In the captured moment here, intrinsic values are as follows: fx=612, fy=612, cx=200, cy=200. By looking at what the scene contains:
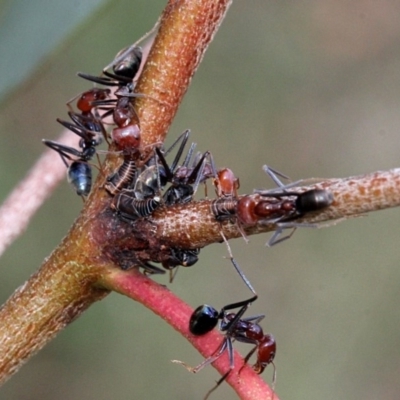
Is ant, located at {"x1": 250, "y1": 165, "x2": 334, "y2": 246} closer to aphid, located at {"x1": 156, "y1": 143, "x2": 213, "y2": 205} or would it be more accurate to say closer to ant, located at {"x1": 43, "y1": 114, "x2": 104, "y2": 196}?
aphid, located at {"x1": 156, "y1": 143, "x2": 213, "y2": 205}

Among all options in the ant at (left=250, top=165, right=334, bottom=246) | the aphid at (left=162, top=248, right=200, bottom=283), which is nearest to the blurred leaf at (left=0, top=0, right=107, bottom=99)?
the aphid at (left=162, top=248, right=200, bottom=283)

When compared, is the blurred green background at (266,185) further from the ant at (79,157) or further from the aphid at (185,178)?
the aphid at (185,178)

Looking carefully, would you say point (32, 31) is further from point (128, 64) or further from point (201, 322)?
point (201, 322)

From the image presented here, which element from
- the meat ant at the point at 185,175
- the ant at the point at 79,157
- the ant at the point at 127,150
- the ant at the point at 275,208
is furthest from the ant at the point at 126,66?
the ant at the point at 275,208

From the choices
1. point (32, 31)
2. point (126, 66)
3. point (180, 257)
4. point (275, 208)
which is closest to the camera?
point (275, 208)

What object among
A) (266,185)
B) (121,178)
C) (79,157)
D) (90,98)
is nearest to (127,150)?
(121,178)

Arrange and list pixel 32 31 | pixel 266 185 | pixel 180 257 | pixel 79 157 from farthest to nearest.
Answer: pixel 266 185 → pixel 79 157 → pixel 32 31 → pixel 180 257

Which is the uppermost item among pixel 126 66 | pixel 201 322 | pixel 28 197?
pixel 126 66
